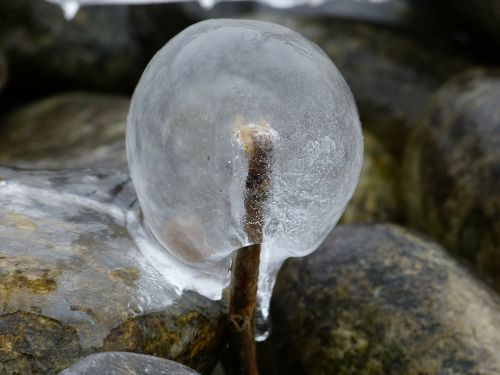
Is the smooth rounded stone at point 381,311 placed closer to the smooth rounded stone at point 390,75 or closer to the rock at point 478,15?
the rock at point 478,15

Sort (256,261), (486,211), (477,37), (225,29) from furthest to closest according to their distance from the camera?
(477,37) → (486,211) → (256,261) → (225,29)

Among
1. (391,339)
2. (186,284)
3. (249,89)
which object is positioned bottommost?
(391,339)

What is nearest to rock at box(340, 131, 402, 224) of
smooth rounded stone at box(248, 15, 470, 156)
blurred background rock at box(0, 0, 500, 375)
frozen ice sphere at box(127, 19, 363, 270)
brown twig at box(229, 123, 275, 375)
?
blurred background rock at box(0, 0, 500, 375)

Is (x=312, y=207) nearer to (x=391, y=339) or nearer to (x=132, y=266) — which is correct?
(x=132, y=266)

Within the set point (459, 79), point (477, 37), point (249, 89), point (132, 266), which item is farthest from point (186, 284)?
point (477, 37)

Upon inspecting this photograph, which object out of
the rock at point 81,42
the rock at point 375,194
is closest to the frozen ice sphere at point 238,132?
the rock at point 375,194

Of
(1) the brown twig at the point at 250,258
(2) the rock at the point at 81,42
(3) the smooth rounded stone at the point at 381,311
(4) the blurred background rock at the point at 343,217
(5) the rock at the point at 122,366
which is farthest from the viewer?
(2) the rock at the point at 81,42
